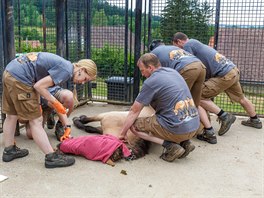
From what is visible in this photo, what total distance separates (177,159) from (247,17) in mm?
2888

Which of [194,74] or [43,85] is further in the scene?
[194,74]

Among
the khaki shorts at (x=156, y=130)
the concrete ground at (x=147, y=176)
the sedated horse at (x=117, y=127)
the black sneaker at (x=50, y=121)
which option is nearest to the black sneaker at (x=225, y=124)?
the concrete ground at (x=147, y=176)

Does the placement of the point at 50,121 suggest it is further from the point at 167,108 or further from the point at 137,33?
the point at 137,33

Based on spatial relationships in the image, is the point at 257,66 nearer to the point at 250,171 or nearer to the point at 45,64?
the point at 250,171

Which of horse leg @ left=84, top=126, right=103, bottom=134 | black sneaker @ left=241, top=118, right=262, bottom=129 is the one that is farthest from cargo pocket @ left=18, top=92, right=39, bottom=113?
black sneaker @ left=241, top=118, right=262, bottom=129

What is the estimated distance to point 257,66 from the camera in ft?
19.6

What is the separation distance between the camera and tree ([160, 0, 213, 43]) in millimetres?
5945

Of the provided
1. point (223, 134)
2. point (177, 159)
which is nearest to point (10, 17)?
point (177, 159)

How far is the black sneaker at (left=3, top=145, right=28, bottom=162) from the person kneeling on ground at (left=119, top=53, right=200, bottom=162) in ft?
3.93

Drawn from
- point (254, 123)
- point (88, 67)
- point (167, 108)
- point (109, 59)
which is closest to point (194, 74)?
point (167, 108)

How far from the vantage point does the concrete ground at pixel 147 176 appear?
3.18m

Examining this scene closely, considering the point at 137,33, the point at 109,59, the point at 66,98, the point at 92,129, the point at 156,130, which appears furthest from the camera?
the point at 109,59

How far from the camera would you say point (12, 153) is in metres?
3.81

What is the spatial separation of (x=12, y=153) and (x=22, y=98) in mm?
663
